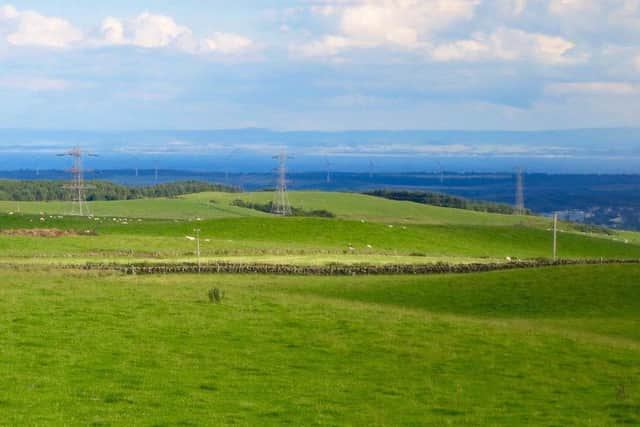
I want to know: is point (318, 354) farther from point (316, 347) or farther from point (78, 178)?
point (78, 178)

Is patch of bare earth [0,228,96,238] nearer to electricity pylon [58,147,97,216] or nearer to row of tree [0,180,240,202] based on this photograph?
electricity pylon [58,147,97,216]

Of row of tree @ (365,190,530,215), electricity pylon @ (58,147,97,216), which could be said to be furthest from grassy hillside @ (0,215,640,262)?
row of tree @ (365,190,530,215)

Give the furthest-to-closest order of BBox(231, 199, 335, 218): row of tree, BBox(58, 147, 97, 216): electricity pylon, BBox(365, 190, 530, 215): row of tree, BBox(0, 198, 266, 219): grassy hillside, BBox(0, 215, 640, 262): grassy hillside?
BBox(365, 190, 530, 215): row of tree
BBox(231, 199, 335, 218): row of tree
BBox(0, 198, 266, 219): grassy hillside
BBox(58, 147, 97, 216): electricity pylon
BBox(0, 215, 640, 262): grassy hillside

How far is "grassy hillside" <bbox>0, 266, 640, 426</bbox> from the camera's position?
19328 mm

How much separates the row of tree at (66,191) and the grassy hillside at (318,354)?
12559cm

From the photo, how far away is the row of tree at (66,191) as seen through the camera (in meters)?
162

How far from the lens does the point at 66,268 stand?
151 ft

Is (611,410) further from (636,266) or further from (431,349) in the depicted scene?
(636,266)

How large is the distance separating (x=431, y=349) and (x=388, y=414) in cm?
742

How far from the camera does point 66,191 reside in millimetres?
167125

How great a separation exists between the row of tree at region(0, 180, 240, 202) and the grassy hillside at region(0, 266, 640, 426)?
12559 cm

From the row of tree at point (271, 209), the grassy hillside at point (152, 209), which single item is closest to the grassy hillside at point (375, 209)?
the row of tree at point (271, 209)

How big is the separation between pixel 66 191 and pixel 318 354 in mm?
148708

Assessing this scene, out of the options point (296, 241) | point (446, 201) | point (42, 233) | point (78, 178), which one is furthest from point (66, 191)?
point (296, 241)
